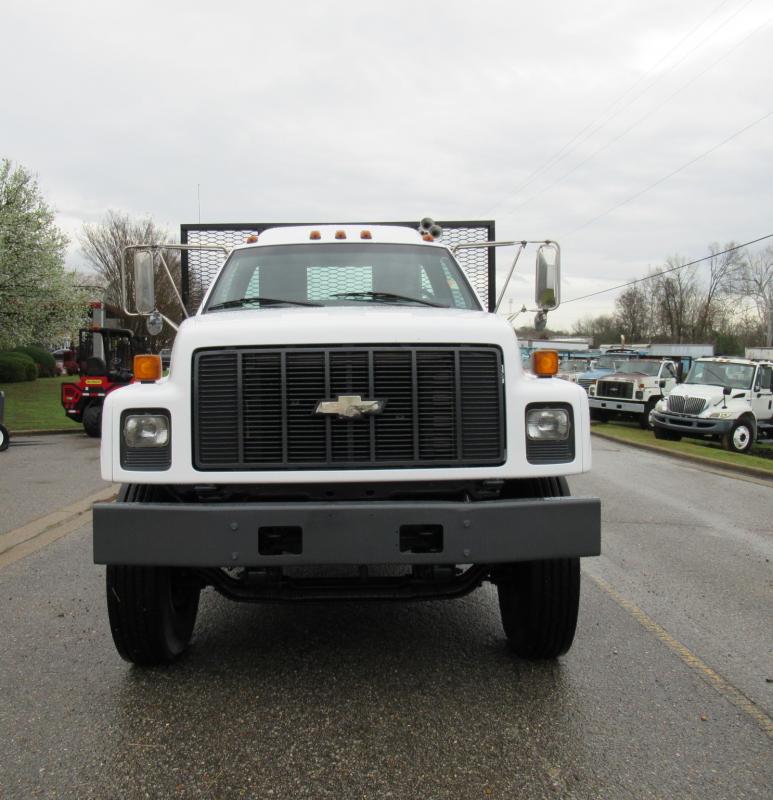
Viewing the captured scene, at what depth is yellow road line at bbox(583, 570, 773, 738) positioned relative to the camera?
338 centimetres

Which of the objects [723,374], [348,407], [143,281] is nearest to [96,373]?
[143,281]

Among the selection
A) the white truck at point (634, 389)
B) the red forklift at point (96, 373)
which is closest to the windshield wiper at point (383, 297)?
the red forklift at point (96, 373)

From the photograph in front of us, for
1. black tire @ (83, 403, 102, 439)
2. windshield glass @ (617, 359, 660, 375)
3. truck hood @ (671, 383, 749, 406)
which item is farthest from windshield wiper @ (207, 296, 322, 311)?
windshield glass @ (617, 359, 660, 375)

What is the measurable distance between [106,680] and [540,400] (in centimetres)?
246

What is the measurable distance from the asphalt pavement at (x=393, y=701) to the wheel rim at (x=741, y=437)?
45.9 ft

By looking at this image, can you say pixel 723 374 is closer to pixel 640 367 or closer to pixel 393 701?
pixel 640 367

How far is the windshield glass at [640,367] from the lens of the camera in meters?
24.0

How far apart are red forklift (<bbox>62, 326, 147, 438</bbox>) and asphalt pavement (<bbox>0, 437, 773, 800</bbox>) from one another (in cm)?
1138

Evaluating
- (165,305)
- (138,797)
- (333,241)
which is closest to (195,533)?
(138,797)

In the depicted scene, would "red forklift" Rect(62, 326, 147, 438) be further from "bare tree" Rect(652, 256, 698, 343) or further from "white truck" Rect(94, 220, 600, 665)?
"bare tree" Rect(652, 256, 698, 343)

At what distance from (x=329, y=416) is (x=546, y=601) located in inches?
55.1

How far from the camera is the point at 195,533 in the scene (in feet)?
10.6

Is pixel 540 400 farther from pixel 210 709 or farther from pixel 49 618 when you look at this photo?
pixel 49 618

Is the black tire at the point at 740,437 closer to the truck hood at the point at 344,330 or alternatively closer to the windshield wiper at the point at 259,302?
the windshield wiper at the point at 259,302
